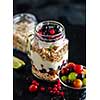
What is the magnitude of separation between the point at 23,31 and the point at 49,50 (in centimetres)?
13

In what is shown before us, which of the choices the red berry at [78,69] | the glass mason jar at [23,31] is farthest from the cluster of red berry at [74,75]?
the glass mason jar at [23,31]

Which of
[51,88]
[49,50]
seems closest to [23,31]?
[49,50]

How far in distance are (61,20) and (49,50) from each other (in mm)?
129

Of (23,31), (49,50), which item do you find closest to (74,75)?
(49,50)

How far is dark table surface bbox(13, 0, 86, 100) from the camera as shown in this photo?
Answer: 85.3 inches

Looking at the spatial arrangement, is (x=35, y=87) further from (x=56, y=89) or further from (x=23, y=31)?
(x=23, y=31)

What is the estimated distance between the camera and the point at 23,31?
2.18 meters

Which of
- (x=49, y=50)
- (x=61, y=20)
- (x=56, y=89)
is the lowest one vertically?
(x=56, y=89)

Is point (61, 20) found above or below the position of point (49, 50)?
above

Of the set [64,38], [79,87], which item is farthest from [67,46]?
[79,87]

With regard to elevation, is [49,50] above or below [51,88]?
above

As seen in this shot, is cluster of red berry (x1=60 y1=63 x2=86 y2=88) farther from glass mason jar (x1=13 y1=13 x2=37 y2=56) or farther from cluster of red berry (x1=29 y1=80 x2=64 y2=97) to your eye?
glass mason jar (x1=13 y1=13 x2=37 y2=56)

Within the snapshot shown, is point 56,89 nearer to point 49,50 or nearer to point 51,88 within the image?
point 51,88
